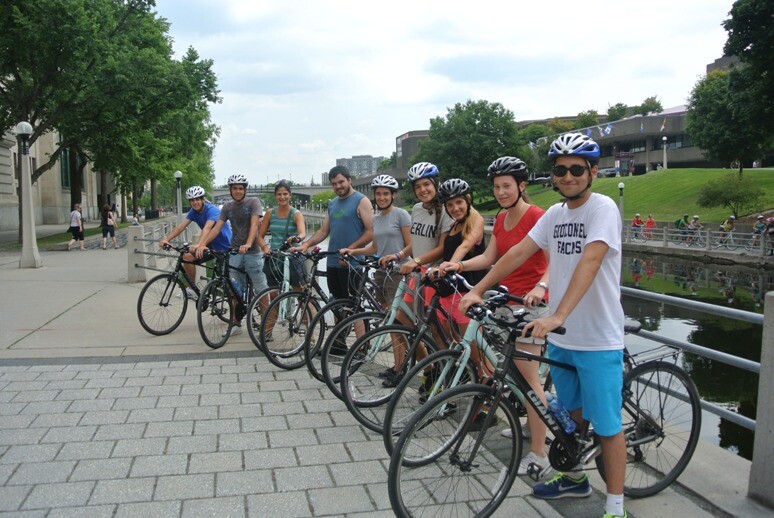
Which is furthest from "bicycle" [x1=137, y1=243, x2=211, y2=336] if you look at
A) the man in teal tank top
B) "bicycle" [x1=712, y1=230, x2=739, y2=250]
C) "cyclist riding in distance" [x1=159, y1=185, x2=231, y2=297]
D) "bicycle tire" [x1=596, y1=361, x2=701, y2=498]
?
"bicycle" [x1=712, y1=230, x2=739, y2=250]

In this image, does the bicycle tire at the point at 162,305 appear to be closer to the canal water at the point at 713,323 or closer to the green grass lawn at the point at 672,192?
the canal water at the point at 713,323

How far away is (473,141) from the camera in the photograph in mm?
81812

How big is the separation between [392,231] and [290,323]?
1.39 metres

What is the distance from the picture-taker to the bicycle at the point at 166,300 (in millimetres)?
7934

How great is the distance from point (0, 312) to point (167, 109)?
1791 cm

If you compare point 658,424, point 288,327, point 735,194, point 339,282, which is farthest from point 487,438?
point 735,194

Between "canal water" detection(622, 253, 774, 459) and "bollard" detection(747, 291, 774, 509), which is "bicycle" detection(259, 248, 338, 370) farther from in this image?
"bollard" detection(747, 291, 774, 509)

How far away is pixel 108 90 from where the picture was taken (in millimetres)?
24422

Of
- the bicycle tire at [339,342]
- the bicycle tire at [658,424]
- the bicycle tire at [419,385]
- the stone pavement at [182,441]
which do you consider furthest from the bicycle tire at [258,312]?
the bicycle tire at [658,424]

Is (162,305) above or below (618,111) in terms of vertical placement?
below

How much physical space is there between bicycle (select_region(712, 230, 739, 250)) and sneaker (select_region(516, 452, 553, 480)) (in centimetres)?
2954

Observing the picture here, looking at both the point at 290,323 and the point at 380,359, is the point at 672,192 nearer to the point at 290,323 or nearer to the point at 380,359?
the point at 290,323

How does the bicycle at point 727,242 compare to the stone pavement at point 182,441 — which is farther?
the bicycle at point 727,242

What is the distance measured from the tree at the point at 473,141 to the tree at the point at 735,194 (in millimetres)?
40114
